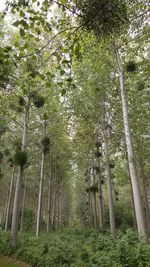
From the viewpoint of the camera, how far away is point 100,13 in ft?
10.4

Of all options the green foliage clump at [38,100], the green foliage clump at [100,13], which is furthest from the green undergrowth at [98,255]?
the green foliage clump at [38,100]

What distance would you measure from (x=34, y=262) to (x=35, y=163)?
16.7 meters

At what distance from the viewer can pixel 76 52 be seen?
3252 mm

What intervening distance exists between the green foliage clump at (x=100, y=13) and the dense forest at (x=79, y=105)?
0.01 metres

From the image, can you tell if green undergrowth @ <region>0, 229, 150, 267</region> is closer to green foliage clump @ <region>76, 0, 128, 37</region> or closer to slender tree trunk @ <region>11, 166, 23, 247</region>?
slender tree trunk @ <region>11, 166, 23, 247</region>

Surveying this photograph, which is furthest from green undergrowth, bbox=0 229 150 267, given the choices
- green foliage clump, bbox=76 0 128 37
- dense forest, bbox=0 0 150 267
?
green foliage clump, bbox=76 0 128 37

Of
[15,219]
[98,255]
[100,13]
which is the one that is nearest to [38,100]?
[98,255]

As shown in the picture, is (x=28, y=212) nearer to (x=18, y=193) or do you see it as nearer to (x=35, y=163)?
(x=35, y=163)

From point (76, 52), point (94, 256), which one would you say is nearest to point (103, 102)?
point (94, 256)

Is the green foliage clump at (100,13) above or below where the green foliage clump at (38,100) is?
below

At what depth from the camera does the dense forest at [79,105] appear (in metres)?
3.24

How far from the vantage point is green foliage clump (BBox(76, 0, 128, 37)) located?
315cm

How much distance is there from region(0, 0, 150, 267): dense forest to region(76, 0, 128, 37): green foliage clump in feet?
0.04

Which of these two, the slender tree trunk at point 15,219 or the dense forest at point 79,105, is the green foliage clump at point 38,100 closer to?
the dense forest at point 79,105
